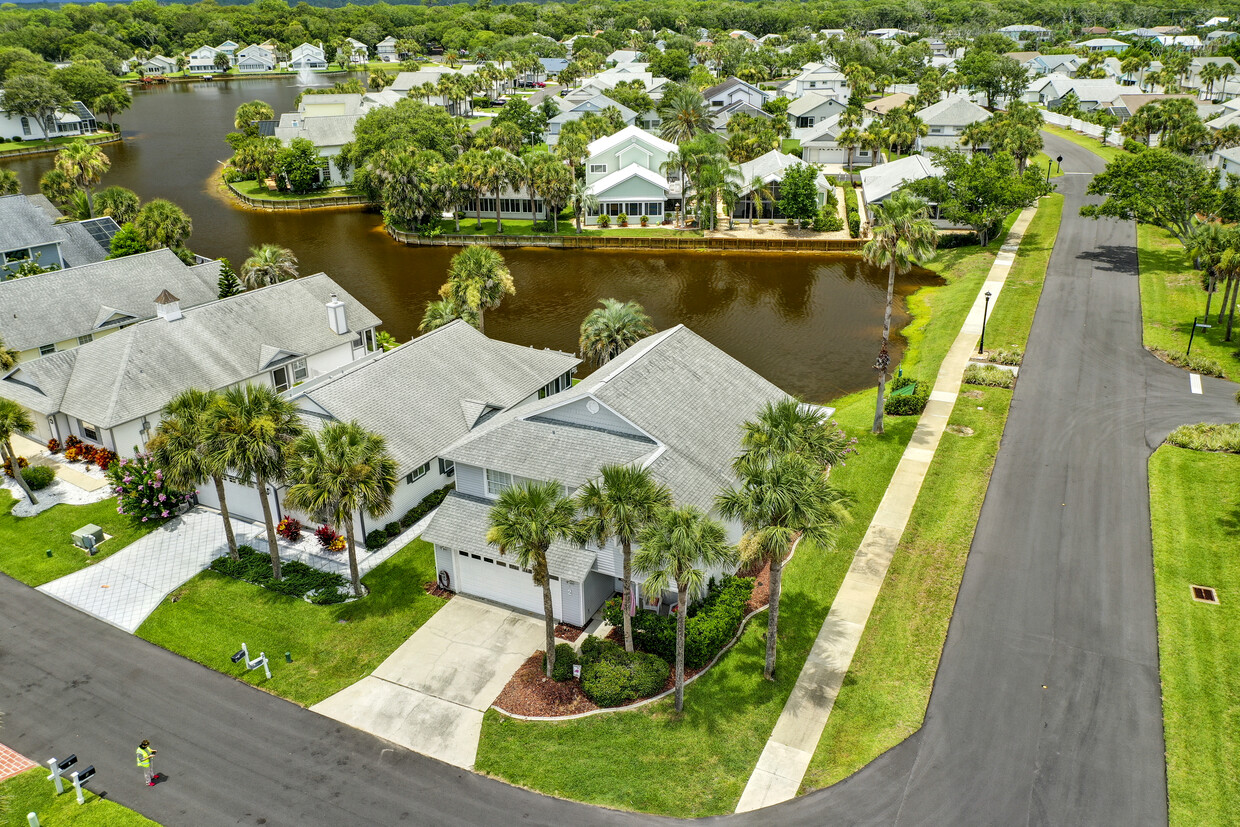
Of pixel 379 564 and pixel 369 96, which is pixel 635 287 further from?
pixel 369 96

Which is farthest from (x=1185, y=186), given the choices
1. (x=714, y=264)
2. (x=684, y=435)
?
(x=684, y=435)

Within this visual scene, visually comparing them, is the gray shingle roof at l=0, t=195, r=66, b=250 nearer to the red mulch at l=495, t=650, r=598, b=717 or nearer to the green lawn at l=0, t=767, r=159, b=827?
the green lawn at l=0, t=767, r=159, b=827

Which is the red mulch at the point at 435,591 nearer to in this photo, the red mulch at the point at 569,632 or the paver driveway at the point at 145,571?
the red mulch at the point at 569,632

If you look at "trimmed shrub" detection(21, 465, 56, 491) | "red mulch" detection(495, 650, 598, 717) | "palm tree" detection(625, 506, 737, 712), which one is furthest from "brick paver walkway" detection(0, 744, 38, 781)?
"palm tree" detection(625, 506, 737, 712)

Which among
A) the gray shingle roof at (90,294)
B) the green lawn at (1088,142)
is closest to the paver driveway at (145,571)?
the gray shingle roof at (90,294)

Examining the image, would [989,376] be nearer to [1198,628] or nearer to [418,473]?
[1198,628]

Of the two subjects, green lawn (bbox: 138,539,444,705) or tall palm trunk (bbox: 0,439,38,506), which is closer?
green lawn (bbox: 138,539,444,705)
